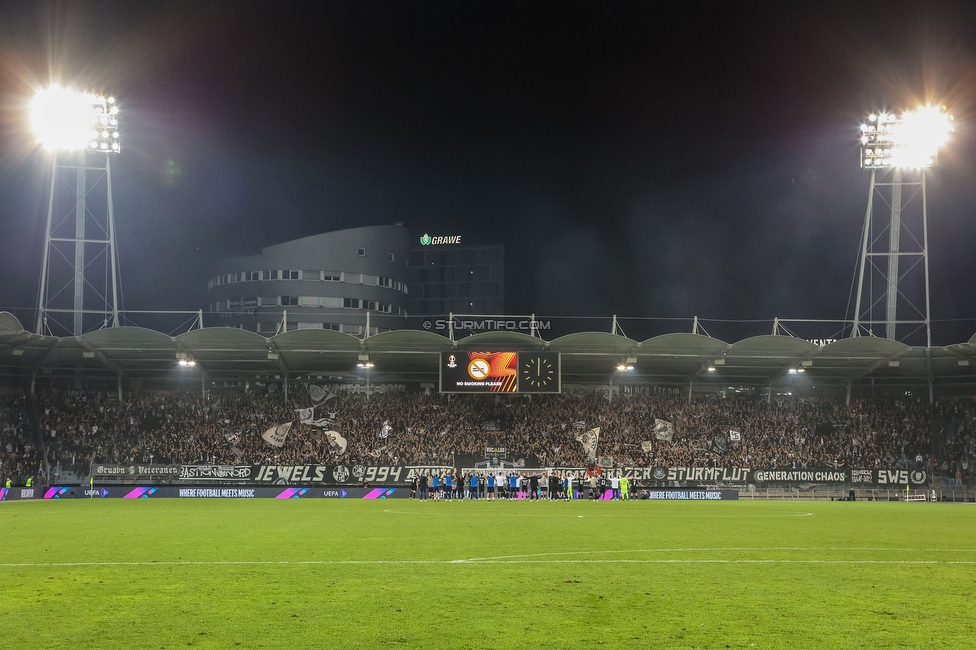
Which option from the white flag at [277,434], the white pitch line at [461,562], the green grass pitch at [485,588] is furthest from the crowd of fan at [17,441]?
the white pitch line at [461,562]

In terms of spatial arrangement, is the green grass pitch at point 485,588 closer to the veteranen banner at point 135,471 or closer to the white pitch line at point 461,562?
the white pitch line at point 461,562

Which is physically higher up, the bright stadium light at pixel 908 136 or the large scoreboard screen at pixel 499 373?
the bright stadium light at pixel 908 136

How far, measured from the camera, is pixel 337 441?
163 ft

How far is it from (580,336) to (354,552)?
3132 centimetres

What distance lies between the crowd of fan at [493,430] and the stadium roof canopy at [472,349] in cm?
158

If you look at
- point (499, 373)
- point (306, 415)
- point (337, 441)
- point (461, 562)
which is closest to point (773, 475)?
point (499, 373)

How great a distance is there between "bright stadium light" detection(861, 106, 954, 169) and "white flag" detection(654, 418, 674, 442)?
59.6 ft

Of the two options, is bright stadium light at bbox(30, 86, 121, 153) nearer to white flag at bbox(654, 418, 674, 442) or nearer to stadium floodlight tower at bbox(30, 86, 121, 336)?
stadium floodlight tower at bbox(30, 86, 121, 336)

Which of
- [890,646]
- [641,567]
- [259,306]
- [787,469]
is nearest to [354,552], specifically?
[641,567]

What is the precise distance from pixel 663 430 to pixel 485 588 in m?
41.3

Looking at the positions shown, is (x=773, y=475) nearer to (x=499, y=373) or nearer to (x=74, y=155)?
(x=499, y=373)

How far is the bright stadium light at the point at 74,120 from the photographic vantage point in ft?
133

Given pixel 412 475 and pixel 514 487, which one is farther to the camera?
pixel 412 475

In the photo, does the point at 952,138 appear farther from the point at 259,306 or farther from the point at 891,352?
the point at 259,306
